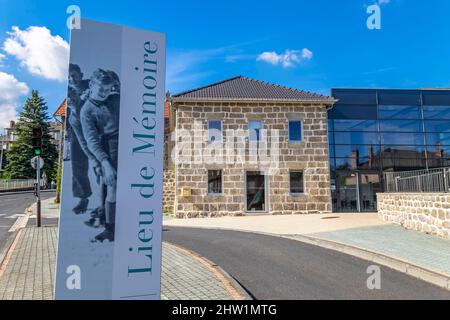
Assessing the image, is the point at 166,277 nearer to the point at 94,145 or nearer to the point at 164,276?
the point at 164,276

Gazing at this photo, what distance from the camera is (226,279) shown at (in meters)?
5.60

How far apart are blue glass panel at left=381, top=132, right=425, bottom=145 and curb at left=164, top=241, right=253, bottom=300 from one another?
17.1 meters

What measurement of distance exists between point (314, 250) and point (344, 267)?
1756 millimetres

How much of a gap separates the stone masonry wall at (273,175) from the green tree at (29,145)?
1364 inches

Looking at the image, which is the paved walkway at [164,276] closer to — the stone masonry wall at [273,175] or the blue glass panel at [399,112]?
the stone masonry wall at [273,175]

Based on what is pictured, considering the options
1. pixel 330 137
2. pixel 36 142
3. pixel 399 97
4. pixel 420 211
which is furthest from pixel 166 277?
pixel 399 97

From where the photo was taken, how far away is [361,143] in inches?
801

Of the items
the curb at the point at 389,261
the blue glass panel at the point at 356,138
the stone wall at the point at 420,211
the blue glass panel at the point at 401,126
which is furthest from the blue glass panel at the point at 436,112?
the curb at the point at 389,261

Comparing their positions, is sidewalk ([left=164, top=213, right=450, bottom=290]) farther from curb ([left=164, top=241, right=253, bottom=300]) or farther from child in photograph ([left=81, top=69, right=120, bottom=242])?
child in photograph ([left=81, top=69, right=120, bottom=242])

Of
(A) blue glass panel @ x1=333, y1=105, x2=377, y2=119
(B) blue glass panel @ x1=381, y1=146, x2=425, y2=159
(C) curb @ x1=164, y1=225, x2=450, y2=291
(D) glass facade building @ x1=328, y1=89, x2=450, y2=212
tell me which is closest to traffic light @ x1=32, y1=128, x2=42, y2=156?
(C) curb @ x1=164, y1=225, x2=450, y2=291

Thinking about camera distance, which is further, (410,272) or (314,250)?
(314,250)

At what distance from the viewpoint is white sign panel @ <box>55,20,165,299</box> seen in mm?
3268
